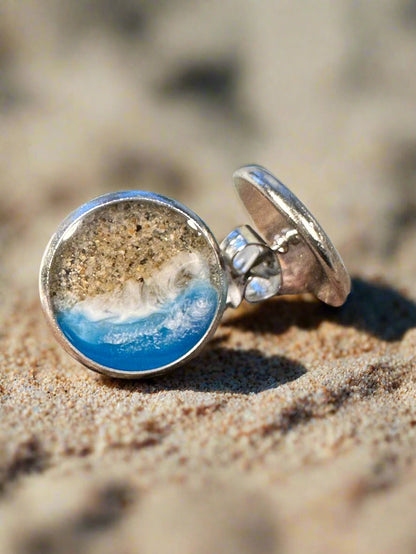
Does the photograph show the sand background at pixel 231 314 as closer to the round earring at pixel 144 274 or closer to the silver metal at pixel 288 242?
the round earring at pixel 144 274

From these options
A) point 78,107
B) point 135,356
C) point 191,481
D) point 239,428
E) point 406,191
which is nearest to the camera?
point 191,481

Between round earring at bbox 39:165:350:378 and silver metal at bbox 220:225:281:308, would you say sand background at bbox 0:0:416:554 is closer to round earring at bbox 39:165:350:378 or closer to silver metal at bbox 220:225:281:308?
round earring at bbox 39:165:350:378

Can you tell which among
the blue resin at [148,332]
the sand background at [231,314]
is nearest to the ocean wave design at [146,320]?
the blue resin at [148,332]

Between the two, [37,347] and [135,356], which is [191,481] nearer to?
[135,356]

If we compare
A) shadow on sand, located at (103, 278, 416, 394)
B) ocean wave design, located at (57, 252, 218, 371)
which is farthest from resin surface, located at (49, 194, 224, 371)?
shadow on sand, located at (103, 278, 416, 394)

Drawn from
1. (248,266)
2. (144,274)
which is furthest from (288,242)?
(144,274)

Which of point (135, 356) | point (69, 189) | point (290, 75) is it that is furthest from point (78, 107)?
point (135, 356)

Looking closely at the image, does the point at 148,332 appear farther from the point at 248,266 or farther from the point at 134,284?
the point at 248,266
